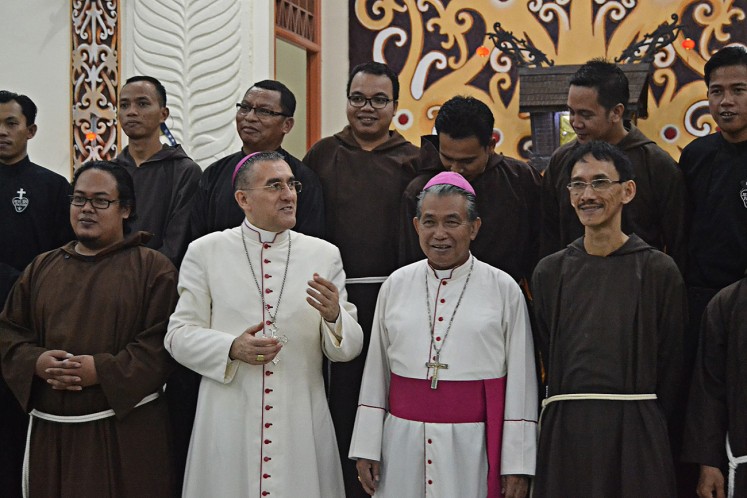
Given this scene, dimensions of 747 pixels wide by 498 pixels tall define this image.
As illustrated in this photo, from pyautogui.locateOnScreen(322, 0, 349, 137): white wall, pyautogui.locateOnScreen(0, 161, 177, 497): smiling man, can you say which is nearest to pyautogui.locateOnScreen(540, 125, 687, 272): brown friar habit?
pyautogui.locateOnScreen(0, 161, 177, 497): smiling man

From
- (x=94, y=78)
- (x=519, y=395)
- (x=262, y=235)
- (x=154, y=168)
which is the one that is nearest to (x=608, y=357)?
(x=519, y=395)

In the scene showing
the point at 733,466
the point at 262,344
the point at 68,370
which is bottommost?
the point at 733,466

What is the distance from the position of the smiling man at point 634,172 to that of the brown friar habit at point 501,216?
13 cm

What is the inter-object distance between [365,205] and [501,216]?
62 centimetres

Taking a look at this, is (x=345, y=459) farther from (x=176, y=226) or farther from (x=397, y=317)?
(x=176, y=226)

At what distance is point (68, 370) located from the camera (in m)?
3.92

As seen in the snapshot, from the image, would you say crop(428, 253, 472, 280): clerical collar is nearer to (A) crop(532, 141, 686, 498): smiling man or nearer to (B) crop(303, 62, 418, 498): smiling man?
(A) crop(532, 141, 686, 498): smiling man

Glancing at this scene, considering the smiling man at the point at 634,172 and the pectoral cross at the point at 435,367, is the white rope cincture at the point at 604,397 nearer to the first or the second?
the pectoral cross at the point at 435,367

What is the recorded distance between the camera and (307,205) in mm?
4547

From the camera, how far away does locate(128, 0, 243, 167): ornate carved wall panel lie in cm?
627

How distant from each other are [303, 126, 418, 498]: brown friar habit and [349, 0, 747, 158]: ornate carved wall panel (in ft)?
8.63

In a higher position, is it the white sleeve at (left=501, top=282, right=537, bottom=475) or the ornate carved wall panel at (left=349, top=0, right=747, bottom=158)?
the ornate carved wall panel at (left=349, top=0, right=747, bottom=158)

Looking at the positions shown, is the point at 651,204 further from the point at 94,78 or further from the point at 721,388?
the point at 94,78

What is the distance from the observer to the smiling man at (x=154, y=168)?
4.79 meters
